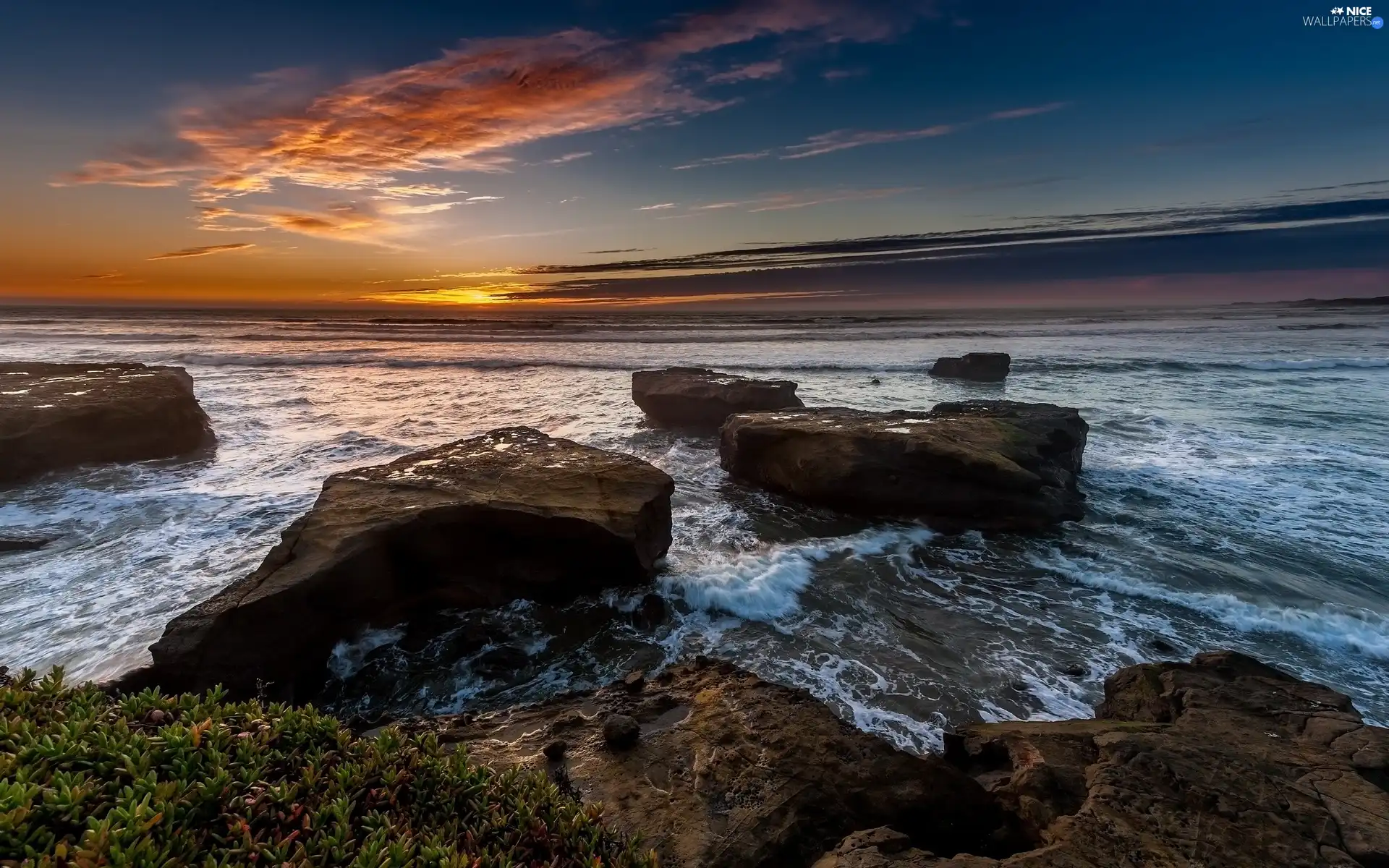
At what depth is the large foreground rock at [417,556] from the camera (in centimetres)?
649

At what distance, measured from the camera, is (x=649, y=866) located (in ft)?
9.55

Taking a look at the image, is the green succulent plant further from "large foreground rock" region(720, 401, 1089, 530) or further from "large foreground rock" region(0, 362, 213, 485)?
"large foreground rock" region(0, 362, 213, 485)

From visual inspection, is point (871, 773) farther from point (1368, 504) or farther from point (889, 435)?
point (1368, 504)

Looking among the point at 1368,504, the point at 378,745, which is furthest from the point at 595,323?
the point at 378,745

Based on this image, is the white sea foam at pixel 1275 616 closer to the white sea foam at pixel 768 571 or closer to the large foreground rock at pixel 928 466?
the large foreground rock at pixel 928 466

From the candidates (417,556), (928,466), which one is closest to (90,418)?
(417,556)

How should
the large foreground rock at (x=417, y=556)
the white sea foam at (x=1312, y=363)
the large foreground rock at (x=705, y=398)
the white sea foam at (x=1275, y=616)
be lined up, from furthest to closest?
1. the white sea foam at (x=1312, y=363)
2. the large foreground rock at (x=705, y=398)
3. the white sea foam at (x=1275, y=616)
4. the large foreground rock at (x=417, y=556)

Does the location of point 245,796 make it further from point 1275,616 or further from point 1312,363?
point 1312,363

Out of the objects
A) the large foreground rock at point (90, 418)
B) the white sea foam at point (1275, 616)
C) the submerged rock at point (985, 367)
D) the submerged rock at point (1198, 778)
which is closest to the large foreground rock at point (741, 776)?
the submerged rock at point (1198, 778)

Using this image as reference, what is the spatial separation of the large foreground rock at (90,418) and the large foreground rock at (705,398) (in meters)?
12.4

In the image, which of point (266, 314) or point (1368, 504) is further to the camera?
point (266, 314)

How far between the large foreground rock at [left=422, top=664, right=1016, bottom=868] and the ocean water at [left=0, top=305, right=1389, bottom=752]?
161 cm

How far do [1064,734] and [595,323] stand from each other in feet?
205

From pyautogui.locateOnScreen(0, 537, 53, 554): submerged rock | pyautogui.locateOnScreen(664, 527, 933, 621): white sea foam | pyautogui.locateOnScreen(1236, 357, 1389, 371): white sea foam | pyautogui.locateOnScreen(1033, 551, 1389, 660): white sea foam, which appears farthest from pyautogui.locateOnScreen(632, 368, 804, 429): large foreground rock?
pyautogui.locateOnScreen(1236, 357, 1389, 371): white sea foam
